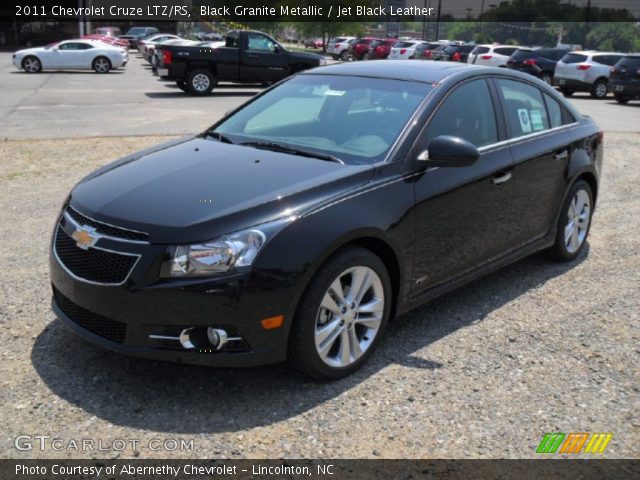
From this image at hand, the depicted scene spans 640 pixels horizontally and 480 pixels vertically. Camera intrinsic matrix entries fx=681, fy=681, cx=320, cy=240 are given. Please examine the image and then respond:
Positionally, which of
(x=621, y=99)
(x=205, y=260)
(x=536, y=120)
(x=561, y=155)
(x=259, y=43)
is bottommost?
(x=621, y=99)

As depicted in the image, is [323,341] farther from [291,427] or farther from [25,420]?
[25,420]

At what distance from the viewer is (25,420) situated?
10.7 feet

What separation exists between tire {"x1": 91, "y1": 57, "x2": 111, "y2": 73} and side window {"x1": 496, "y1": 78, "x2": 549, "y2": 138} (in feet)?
86.1

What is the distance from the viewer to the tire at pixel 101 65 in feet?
93.7

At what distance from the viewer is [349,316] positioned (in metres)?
3.69

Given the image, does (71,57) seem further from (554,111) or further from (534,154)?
(534,154)

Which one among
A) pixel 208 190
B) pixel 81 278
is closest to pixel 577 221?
pixel 208 190

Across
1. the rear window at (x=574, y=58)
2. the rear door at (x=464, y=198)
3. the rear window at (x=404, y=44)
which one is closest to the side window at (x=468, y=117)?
the rear door at (x=464, y=198)

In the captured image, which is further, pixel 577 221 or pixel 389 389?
pixel 577 221

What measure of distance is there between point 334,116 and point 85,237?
1849mm

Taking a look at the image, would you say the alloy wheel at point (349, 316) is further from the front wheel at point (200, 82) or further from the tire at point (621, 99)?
the tire at point (621, 99)

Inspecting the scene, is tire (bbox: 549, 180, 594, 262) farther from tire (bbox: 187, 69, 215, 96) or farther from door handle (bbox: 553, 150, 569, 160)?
tire (bbox: 187, 69, 215, 96)

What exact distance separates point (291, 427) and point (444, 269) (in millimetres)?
1558

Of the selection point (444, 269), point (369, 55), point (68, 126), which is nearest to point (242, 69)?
point (68, 126)
